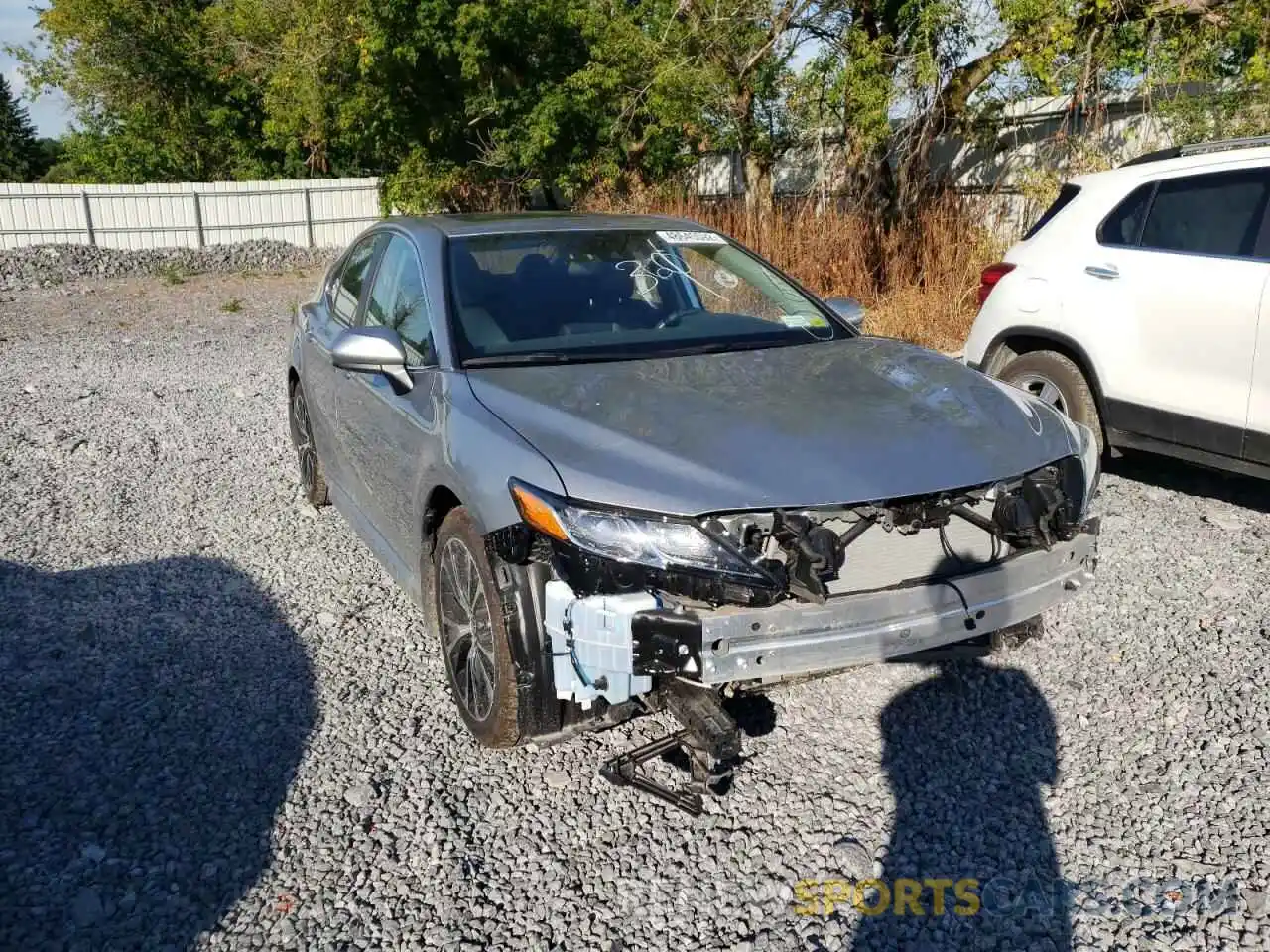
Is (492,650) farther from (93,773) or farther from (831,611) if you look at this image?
(93,773)

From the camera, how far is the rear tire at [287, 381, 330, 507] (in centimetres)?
562

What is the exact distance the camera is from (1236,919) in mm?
2617

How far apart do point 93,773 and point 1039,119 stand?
13.0 m

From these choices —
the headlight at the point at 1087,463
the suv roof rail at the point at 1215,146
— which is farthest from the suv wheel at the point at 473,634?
the suv roof rail at the point at 1215,146

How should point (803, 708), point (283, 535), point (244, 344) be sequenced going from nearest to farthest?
1. point (803, 708)
2. point (283, 535)
3. point (244, 344)

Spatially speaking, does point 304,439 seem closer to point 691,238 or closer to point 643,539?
point 691,238

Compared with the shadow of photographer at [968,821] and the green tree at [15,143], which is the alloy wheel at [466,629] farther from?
the green tree at [15,143]

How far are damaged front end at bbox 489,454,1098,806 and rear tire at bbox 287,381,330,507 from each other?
298cm

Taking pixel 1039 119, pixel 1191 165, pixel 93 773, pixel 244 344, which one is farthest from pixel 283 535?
pixel 1039 119

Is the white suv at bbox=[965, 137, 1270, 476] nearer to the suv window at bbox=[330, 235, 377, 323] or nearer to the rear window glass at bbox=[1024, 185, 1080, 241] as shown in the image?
the rear window glass at bbox=[1024, 185, 1080, 241]

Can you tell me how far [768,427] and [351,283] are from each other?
9.06ft

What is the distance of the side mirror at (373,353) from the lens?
3.54 meters

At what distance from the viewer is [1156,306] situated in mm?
5332

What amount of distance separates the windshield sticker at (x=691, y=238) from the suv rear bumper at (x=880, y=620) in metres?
2.19
